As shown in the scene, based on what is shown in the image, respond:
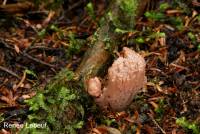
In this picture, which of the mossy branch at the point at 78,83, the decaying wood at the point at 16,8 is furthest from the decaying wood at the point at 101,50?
the decaying wood at the point at 16,8

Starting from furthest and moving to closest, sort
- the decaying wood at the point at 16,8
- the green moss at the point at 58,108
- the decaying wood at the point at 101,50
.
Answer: the decaying wood at the point at 16,8, the decaying wood at the point at 101,50, the green moss at the point at 58,108

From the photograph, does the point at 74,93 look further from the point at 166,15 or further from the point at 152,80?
the point at 166,15

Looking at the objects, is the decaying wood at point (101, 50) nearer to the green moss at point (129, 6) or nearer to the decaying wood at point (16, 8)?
the green moss at point (129, 6)

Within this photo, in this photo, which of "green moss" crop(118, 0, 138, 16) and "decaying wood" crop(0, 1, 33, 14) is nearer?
"green moss" crop(118, 0, 138, 16)

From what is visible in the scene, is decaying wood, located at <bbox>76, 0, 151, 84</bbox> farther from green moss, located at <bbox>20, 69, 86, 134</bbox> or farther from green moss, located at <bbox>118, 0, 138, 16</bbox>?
green moss, located at <bbox>20, 69, 86, 134</bbox>

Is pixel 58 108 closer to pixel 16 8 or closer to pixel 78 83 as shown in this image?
pixel 78 83

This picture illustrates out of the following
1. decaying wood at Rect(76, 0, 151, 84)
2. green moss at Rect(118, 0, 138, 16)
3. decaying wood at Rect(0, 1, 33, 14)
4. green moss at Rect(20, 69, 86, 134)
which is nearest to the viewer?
green moss at Rect(20, 69, 86, 134)

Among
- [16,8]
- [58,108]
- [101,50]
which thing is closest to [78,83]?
[58,108]

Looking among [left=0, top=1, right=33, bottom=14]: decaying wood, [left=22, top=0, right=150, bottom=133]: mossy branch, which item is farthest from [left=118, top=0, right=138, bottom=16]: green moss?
[left=0, top=1, right=33, bottom=14]: decaying wood
